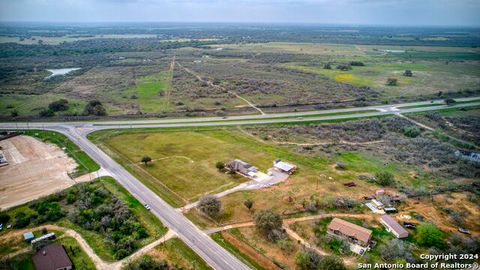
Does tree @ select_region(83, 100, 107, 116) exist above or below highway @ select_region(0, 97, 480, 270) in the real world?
above

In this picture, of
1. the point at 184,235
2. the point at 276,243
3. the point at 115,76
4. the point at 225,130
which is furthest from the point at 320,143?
the point at 115,76

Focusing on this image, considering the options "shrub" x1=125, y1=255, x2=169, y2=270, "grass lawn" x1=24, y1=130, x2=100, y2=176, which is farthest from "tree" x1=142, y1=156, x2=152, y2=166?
"shrub" x1=125, y1=255, x2=169, y2=270

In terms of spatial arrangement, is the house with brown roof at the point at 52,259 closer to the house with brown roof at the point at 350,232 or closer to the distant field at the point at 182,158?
the distant field at the point at 182,158

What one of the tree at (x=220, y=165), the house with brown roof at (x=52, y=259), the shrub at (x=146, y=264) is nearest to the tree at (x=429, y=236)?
the shrub at (x=146, y=264)

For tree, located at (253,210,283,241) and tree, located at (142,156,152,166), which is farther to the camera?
tree, located at (142,156,152,166)

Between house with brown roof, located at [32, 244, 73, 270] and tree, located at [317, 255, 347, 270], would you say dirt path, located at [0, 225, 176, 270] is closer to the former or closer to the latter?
house with brown roof, located at [32, 244, 73, 270]

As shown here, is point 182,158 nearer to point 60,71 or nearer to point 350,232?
point 350,232

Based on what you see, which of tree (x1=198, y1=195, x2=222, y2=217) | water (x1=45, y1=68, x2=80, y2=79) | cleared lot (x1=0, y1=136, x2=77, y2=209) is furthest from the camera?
water (x1=45, y1=68, x2=80, y2=79)
